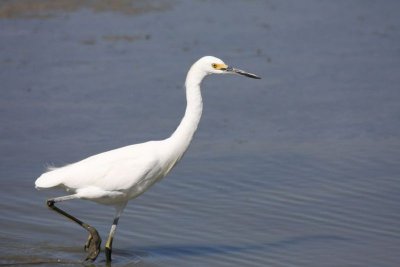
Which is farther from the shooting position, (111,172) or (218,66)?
(218,66)

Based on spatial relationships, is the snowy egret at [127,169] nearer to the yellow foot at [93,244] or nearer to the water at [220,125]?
the yellow foot at [93,244]

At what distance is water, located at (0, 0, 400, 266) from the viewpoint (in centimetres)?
852

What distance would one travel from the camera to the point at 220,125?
464 inches

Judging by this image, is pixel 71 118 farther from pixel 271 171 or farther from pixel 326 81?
pixel 326 81

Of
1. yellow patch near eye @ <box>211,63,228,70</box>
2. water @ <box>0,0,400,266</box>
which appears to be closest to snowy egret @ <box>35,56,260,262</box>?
yellow patch near eye @ <box>211,63,228,70</box>

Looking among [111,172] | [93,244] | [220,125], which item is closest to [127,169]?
[111,172]

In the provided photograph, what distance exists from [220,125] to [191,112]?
3728 millimetres

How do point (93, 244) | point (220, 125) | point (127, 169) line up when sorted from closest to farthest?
point (127, 169), point (93, 244), point (220, 125)

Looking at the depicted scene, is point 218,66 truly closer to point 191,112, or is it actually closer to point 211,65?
point 211,65

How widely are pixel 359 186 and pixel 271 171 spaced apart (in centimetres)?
106

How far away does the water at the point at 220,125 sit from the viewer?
28.0ft

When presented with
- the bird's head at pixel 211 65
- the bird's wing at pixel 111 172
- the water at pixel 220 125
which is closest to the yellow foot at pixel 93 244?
the water at pixel 220 125

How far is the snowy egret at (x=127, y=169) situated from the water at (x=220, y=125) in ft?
1.95

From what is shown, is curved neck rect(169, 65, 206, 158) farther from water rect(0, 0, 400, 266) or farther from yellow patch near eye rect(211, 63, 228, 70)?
water rect(0, 0, 400, 266)
